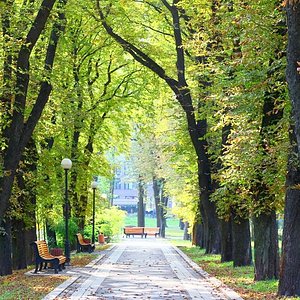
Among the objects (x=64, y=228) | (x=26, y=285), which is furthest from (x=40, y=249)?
(x=64, y=228)

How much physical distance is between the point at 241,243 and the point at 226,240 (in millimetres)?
2053

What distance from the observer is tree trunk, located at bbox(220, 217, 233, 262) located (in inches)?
863

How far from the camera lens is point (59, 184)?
25.5 metres

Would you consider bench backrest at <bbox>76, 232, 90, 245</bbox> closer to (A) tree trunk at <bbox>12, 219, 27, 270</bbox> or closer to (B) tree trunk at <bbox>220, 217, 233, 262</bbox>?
(A) tree trunk at <bbox>12, 219, 27, 270</bbox>

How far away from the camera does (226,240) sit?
22.1 metres

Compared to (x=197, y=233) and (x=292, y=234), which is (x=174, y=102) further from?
(x=292, y=234)

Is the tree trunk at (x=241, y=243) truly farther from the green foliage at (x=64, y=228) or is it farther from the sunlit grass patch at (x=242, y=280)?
the green foliage at (x=64, y=228)

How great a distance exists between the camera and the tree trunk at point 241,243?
20.0 m

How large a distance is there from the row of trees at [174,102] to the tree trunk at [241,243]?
0.04 metres

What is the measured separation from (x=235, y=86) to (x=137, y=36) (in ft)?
31.6

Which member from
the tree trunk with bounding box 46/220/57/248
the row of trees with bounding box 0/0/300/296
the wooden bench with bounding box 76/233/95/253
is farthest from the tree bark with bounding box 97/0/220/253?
the tree trunk with bounding box 46/220/57/248

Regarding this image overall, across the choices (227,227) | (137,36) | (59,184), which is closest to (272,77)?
(227,227)

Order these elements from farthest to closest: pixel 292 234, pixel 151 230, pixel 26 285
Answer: pixel 151 230 < pixel 26 285 < pixel 292 234

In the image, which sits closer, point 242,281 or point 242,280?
point 242,281
